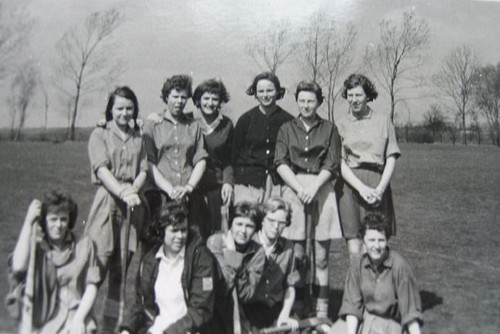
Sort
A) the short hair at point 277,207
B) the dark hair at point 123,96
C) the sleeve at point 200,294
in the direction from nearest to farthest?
the sleeve at point 200,294 < the short hair at point 277,207 < the dark hair at point 123,96

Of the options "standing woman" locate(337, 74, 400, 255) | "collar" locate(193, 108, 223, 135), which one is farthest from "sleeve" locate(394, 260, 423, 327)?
"collar" locate(193, 108, 223, 135)

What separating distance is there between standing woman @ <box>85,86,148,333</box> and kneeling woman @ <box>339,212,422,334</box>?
1.07 meters

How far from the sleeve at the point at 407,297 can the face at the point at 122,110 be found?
144cm

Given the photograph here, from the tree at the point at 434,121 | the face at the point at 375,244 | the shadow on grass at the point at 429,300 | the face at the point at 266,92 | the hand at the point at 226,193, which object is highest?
the face at the point at 266,92

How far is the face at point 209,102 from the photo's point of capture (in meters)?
2.97

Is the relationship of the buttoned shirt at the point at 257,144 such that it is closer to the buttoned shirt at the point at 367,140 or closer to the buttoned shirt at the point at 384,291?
the buttoned shirt at the point at 367,140

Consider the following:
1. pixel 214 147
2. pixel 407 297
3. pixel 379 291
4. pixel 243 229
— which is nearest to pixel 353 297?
pixel 379 291

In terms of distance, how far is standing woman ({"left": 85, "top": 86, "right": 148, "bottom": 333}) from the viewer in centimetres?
273

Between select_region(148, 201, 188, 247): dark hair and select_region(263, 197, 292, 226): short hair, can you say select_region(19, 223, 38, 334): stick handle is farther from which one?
select_region(263, 197, 292, 226): short hair

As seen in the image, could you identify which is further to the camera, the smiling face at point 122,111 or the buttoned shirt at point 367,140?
the buttoned shirt at point 367,140

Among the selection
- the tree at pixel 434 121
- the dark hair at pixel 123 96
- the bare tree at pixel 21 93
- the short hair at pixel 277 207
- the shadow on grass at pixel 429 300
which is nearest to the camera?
the short hair at pixel 277 207

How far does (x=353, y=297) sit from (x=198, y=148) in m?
1.04

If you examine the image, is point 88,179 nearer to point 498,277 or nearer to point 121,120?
point 121,120

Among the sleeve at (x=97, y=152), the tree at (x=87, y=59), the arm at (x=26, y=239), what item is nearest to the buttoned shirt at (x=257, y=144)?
the sleeve at (x=97, y=152)
